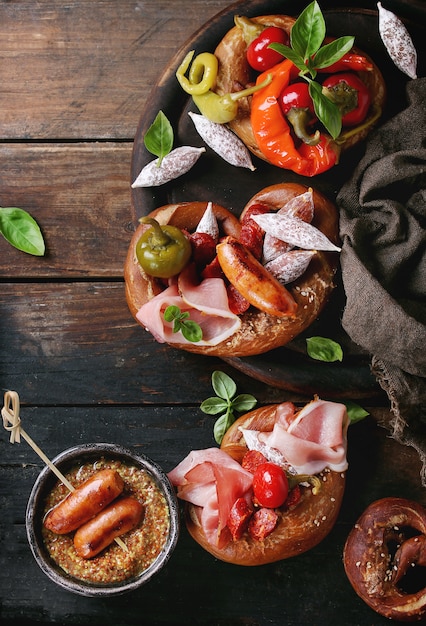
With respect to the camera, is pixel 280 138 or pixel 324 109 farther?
pixel 280 138

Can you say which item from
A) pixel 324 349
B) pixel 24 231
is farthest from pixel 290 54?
pixel 24 231

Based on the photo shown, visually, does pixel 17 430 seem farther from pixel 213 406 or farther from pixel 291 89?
pixel 291 89

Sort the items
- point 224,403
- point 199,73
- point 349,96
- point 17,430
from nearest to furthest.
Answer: point 17,430 < point 349,96 < point 199,73 < point 224,403

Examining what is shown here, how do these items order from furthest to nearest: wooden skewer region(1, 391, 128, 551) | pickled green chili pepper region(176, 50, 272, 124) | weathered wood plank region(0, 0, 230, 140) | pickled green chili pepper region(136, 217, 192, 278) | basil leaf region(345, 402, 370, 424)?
weathered wood plank region(0, 0, 230, 140) → basil leaf region(345, 402, 370, 424) → pickled green chili pepper region(176, 50, 272, 124) → pickled green chili pepper region(136, 217, 192, 278) → wooden skewer region(1, 391, 128, 551)

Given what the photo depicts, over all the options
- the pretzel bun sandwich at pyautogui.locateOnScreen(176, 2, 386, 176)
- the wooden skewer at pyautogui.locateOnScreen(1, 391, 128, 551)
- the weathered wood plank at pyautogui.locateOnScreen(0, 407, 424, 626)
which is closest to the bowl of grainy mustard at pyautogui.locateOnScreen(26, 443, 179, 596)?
the wooden skewer at pyautogui.locateOnScreen(1, 391, 128, 551)

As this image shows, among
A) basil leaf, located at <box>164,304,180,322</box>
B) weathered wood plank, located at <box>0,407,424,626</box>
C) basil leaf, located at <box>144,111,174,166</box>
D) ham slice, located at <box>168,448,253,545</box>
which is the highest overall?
basil leaf, located at <box>144,111,174,166</box>

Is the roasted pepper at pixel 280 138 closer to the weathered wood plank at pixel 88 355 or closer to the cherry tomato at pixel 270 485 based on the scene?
the weathered wood plank at pixel 88 355

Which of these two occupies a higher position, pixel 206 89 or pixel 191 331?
pixel 206 89

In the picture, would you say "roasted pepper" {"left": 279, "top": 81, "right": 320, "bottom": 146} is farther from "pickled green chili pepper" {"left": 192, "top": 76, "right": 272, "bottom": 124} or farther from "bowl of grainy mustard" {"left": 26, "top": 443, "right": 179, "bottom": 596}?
"bowl of grainy mustard" {"left": 26, "top": 443, "right": 179, "bottom": 596}
